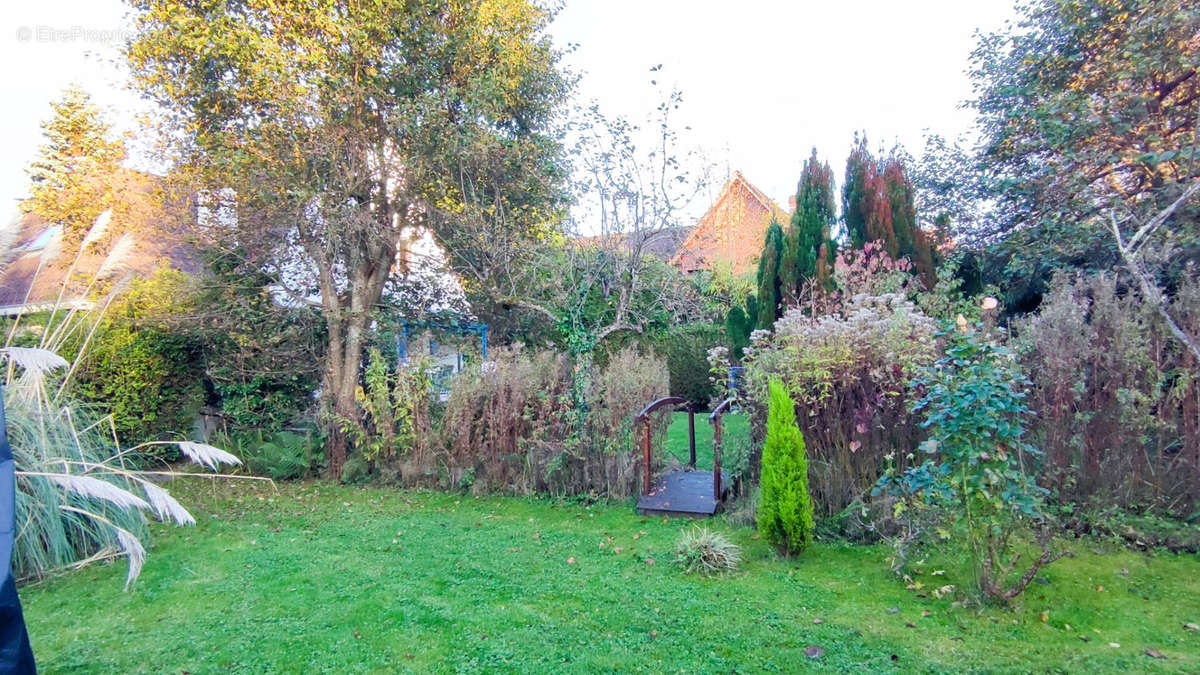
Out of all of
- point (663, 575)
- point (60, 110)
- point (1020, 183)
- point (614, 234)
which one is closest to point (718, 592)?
point (663, 575)

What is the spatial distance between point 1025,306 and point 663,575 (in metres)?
7.69

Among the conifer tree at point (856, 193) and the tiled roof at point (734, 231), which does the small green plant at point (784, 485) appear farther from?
the conifer tree at point (856, 193)

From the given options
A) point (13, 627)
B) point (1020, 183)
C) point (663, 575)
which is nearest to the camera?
point (13, 627)

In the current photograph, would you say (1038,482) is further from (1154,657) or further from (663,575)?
(663,575)

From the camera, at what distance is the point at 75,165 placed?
27.1 feet

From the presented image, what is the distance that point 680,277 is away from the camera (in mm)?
7863

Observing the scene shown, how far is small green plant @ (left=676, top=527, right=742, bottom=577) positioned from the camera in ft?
13.4

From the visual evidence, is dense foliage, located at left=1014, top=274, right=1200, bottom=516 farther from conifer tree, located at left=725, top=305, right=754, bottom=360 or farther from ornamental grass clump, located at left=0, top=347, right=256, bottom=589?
ornamental grass clump, located at left=0, top=347, right=256, bottom=589

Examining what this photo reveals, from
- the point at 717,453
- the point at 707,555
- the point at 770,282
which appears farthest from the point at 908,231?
the point at 707,555

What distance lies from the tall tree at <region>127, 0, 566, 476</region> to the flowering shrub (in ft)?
13.8

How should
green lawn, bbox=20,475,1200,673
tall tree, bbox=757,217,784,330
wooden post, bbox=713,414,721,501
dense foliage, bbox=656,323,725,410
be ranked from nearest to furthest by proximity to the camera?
green lawn, bbox=20,475,1200,673 < wooden post, bbox=713,414,721,501 < tall tree, bbox=757,217,784,330 < dense foliage, bbox=656,323,725,410

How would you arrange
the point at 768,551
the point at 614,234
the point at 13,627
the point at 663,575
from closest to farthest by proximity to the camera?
the point at 13,627 < the point at 663,575 < the point at 768,551 < the point at 614,234

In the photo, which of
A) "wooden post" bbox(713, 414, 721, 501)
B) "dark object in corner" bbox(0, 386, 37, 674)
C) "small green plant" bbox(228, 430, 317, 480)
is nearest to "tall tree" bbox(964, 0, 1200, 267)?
"wooden post" bbox(713, 414, 721, 501)

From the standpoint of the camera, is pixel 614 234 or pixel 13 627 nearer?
pixel 13 627
